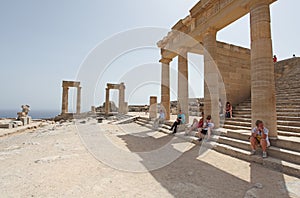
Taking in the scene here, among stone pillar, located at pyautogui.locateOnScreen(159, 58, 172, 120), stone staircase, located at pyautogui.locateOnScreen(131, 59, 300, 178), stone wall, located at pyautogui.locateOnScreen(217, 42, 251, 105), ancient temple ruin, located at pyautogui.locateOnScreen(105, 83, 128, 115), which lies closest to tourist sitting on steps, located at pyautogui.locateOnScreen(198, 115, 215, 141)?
stone staircase, located at pyautogui.locateOnScreen(131, 59, 300, 178)

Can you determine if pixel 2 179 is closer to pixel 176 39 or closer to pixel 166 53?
pixel 176 39

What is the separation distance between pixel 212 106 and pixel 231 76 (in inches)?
180

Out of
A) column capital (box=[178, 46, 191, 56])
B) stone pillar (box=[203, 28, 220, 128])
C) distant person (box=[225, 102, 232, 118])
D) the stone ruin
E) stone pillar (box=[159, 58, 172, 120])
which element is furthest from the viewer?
the stone ruin

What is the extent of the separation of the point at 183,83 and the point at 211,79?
285cm

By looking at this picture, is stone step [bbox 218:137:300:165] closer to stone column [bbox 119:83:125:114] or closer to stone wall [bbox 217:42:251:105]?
stone wall [bbox 217:42:251:105]

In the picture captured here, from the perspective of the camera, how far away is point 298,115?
6465 millimetres

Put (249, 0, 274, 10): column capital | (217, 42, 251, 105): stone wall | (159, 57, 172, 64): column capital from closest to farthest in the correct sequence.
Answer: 1. (249, 0, 274, 10): column capital
2. (217, 42, 251, 105): stone wall
3. (159, 57, 172, 64): column capital

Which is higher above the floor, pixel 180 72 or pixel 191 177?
pixel 180 72

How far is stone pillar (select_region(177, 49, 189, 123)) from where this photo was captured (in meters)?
10.8

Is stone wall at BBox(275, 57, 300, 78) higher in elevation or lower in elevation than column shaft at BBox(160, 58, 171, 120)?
higher

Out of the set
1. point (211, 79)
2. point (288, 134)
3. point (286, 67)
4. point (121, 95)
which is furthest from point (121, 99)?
point (288, 134)

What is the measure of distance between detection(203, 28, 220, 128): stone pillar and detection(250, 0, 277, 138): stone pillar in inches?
97.1

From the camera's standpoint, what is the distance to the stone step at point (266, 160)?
3.84 meters

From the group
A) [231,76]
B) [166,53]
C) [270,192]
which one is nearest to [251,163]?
[270,192]
